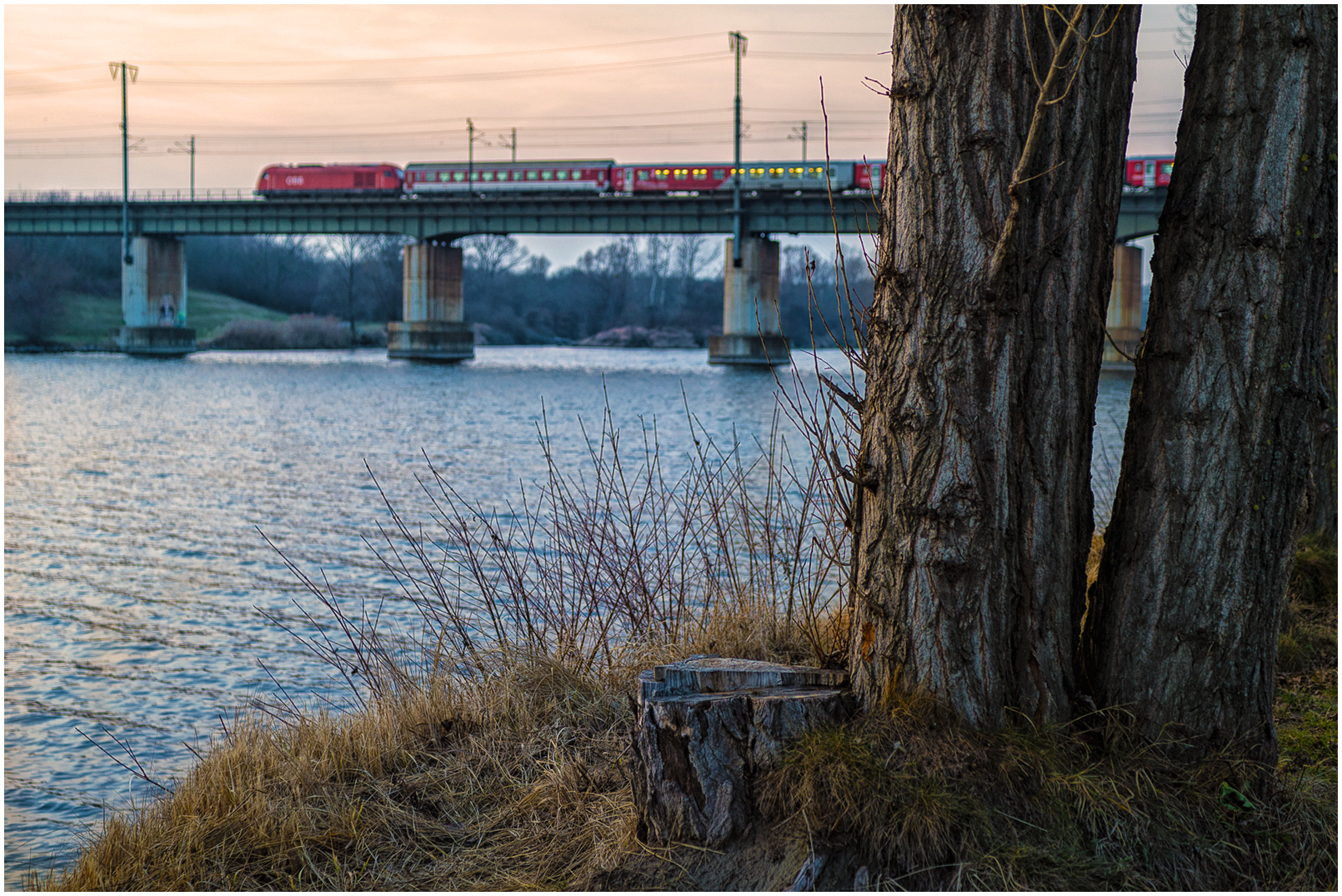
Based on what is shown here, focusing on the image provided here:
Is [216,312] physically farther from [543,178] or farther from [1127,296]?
[1127,296]

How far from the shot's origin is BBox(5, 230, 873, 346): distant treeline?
10644 cm

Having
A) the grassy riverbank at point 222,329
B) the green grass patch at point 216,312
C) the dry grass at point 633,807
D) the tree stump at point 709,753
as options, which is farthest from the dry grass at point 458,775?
the green grass patch at point 216,312

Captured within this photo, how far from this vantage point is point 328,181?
62.8 m

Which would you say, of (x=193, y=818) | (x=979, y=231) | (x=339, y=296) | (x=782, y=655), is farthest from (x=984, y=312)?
(x=339, y=296)

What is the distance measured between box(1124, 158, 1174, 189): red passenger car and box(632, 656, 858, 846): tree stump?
52204 mm

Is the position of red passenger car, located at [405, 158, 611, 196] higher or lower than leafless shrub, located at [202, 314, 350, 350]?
higher

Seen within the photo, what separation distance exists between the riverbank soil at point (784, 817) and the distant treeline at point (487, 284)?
8545 cm

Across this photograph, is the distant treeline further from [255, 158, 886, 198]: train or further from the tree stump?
the tree stump

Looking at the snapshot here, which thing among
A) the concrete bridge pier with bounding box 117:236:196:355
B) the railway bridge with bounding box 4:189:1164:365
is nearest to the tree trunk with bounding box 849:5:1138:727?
the railway bridge with bounding box 4:189:1164:365

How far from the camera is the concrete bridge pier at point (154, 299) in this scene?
2689 inches

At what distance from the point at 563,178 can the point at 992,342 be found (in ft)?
188

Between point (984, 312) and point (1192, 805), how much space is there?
1.74 meters

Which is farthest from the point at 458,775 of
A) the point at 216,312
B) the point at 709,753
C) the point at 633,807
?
the point at 216,312

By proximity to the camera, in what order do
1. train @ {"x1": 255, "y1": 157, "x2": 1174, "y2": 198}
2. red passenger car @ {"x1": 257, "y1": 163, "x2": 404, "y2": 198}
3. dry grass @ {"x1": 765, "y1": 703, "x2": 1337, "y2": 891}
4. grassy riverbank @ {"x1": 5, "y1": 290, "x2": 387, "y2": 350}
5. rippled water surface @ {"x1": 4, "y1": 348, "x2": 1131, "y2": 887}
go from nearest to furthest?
dry grass @ {"x1": 765, "y1": 703, "x2": 1337, "y2": 891}, rippled water surface @ {"x1": 4, "y1": 348, "x2": 1131, "y2": 887}, train @ {"x1": 255, "y1": 157, "x2": 1174, "y2": 198}, red passenger car @ {"x1": 257, "y1": 163, "x2": 404, "y2": 198}, grassy riverbank @ {"x1": 5, "y1": 290, "x2": 387, "y2": 350}
